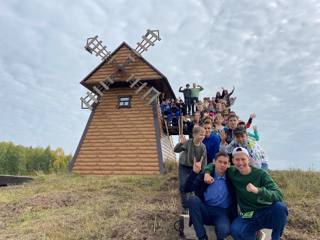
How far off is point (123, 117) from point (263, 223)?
1149 cm

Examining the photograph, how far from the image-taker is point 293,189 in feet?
26.8

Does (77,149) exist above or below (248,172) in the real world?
above

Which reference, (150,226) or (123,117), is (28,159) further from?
(150,226)

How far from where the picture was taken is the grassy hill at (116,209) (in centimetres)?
554

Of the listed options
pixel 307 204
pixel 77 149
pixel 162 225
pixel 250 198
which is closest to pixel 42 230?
pixel 162 225

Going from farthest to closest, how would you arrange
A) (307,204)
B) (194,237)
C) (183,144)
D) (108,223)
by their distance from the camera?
(307,204), (108,223), (183,144), (194,237)

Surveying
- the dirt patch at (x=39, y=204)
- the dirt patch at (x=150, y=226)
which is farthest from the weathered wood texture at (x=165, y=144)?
the dirt patch at (x=150, y=226)

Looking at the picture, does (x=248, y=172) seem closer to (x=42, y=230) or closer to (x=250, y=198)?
(x=250, y=198)

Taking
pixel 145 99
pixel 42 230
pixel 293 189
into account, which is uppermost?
pixel 145 99

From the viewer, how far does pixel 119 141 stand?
14281 millimetres

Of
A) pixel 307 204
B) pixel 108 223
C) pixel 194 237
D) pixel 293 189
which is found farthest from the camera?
pixel 293 189

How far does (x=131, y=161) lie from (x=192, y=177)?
31.2 feet

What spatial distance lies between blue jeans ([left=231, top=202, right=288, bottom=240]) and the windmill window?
1172 cm

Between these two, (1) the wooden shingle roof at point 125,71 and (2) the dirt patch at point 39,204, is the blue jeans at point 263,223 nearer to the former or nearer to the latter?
(2) the dirt patch at point 39,204
